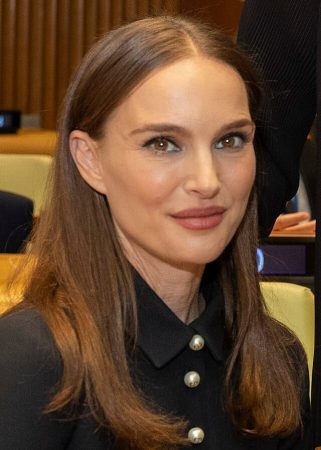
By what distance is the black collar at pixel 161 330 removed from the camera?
138 cm

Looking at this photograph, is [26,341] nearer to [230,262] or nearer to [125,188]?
[125,188]

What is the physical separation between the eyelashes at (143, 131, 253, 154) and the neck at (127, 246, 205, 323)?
5.9 inches

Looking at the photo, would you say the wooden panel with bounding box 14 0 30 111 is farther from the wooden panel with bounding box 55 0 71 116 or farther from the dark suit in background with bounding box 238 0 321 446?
the dark suit in background with bounding box 238 0 321 446

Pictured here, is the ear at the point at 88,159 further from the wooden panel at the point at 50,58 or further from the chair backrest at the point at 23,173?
the wooden panel at the point at 50,58

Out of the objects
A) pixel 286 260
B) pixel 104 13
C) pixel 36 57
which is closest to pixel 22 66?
pixel 36 57

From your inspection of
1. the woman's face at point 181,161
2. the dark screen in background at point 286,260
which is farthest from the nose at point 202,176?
the dark screen in background at point 286,260

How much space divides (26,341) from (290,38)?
1.88 ft

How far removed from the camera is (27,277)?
1446 mm

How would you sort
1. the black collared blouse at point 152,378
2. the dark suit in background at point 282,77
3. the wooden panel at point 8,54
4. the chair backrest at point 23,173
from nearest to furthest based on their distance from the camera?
Result: the black collared blouse at point 152,378, the dark suit in background at point 282,77, the chair backrest at point 23,173, the wooden panel at point 8,54

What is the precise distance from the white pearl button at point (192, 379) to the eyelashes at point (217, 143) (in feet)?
0.95

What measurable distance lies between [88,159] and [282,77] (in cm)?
33

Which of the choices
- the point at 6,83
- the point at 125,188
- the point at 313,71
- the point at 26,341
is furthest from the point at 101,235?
the point at 6,83

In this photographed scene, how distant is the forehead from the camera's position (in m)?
1.31

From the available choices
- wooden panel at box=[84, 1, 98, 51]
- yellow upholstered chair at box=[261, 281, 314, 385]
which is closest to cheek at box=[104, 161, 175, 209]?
yellow upholstered chair at box=[261, 281, 314, 385]
